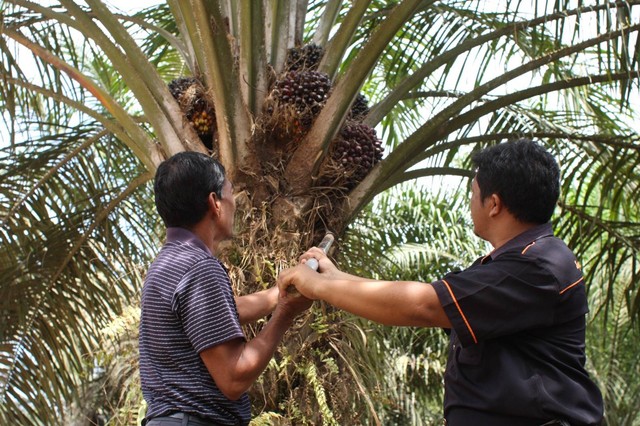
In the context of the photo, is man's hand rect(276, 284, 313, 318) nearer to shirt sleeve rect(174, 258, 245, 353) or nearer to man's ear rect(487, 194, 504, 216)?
shirt sleeve rect(174, 258, 245, 353)

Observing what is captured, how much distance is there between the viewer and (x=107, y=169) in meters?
6.16

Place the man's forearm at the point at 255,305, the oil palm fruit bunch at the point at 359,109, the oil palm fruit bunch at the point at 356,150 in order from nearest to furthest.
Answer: the man's forearm at the point at 255,305
the oil palm fruit bunch at the point at 356,150
the oil palm fruit bunch at the point at 359,109

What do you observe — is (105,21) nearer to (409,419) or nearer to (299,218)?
(299,218)

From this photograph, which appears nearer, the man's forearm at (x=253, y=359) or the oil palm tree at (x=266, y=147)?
the man's forearm at (x=253, y=359)

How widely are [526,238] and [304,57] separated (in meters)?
2.15

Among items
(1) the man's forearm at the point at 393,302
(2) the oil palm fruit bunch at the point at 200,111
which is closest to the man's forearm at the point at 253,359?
(1) the man's forearm at the point at 393,302

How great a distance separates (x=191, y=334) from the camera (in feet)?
8.55

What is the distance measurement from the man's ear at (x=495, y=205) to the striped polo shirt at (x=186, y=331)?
2.73 ft

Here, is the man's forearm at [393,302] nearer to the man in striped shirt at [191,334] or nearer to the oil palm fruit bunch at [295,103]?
the man in striped shirt at [191,334]

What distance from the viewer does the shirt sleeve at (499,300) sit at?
8.09ft

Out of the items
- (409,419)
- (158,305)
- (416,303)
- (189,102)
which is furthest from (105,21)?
(409,419)

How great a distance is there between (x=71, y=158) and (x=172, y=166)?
3700mm

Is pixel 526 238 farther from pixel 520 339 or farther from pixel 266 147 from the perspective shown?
pixel 266 147

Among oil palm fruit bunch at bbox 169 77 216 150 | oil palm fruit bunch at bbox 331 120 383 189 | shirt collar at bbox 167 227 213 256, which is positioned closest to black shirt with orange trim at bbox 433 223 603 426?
shirt collar at bbox 167 227 213 256
